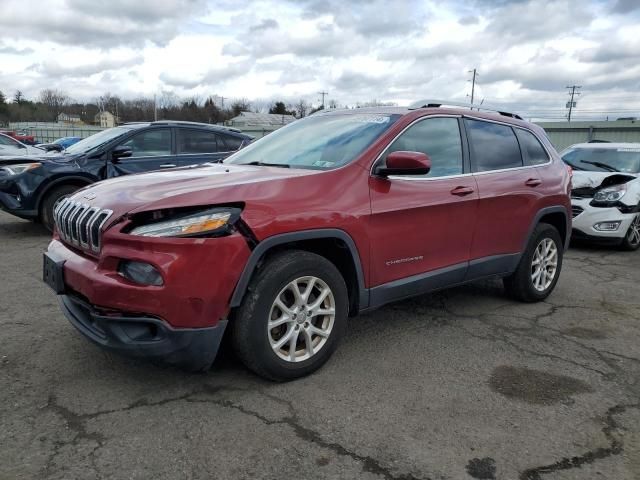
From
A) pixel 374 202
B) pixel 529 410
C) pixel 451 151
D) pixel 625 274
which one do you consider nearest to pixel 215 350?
pixel 374 202

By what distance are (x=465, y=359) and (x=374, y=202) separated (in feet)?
4.37

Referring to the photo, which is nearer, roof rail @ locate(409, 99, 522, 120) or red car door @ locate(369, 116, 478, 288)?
red car door @ locate(369, 116, 478, 288)

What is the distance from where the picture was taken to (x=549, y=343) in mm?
4172

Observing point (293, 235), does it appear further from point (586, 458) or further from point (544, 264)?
point (544, 264)

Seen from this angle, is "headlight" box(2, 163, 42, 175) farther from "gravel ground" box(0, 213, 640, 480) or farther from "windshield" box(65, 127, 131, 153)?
"gravel ground" box(0, 213, 640, 480)

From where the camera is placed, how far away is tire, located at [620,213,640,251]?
26.2ft

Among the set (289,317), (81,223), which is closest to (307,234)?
(289,317)

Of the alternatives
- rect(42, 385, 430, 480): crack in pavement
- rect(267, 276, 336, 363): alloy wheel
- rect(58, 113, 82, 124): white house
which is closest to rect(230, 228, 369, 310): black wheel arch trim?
rect(267, 276, 336, 363): alloy wheel

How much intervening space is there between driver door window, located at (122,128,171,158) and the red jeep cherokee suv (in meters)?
4.15

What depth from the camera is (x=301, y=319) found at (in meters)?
3.27

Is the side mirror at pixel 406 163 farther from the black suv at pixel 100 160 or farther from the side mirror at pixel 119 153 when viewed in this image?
the side mirror at pixel 119 153

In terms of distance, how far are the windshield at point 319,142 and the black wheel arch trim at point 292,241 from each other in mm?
515

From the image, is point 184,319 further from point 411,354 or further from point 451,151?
point 451,151

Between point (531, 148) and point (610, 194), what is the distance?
3648mm
